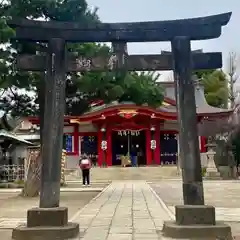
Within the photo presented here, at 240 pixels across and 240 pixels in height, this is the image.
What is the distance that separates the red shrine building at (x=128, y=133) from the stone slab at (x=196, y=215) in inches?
1141

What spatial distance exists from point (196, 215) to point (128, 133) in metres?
31.7

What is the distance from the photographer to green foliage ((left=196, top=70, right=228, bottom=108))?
53706 millimetres

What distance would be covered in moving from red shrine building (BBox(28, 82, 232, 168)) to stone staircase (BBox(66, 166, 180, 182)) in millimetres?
4063

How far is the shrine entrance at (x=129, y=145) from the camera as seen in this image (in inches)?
1586

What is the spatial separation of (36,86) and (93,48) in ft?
8.56

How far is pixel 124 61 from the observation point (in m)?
9.14

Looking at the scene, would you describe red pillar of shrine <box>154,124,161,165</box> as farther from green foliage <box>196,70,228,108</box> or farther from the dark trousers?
green foliage <box>196,70,228,108</box>

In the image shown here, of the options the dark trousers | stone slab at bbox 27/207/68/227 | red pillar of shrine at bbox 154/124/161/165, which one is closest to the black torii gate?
stone slab at bbox 27/207/68/227

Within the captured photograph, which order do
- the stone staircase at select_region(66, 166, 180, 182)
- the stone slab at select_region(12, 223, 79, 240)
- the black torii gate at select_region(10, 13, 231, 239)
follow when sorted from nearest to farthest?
the stone slab at select_region(12, 223, 79, 240), the black torii gate at select_region(10, 13, 231, 239), the stone staircase at select_region(66, 166, 180, 182)

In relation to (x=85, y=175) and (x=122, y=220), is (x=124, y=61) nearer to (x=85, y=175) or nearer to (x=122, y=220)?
(x=122, y=220)

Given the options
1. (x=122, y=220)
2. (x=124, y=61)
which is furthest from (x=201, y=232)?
(x=124, y=61)

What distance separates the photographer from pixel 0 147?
97.6 ft

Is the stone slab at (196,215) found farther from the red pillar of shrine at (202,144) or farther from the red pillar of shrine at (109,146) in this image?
the red pillar of shrine at (202,144)

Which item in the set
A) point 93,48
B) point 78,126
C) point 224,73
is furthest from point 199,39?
point 224,73
